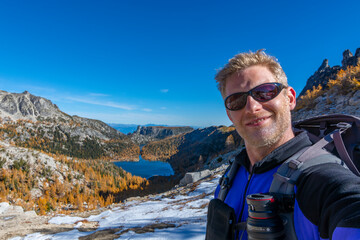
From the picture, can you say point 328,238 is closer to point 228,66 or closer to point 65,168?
point 228,66

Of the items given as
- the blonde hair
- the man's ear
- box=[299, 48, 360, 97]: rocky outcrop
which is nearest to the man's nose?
the blonde hair

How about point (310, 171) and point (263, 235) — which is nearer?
point (263, 235)

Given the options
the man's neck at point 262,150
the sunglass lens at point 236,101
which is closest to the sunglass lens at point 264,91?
the sunglass lens at point 236,101

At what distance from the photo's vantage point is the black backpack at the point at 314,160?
142 cm

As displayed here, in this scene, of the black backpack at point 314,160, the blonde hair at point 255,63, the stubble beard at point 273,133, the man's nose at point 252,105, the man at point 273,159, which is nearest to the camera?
the man at point 273,159

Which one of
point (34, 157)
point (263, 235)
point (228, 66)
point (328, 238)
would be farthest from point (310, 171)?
point (34, 157)

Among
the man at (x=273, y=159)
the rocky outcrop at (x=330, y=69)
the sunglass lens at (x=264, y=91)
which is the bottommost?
the man at (x=273, y=159)

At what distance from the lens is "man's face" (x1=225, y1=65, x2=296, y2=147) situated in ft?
6.66

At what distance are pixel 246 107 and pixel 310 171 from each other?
1003 millimetres

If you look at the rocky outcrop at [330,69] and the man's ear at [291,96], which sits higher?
the rocky outcrop at [330,69]

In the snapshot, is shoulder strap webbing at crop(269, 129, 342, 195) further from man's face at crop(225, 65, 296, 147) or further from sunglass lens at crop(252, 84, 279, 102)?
sunglass lens at crop(252, 84, 279, 102)

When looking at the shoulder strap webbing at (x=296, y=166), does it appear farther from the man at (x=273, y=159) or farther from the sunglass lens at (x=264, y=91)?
the sunglass lens at (x=264, y=91)

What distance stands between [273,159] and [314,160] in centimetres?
36

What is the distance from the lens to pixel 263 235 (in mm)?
1287
